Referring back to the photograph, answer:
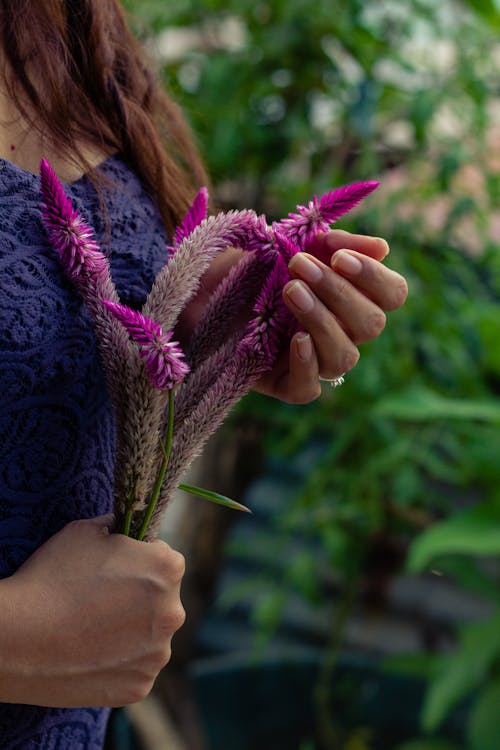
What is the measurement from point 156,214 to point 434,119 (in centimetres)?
79

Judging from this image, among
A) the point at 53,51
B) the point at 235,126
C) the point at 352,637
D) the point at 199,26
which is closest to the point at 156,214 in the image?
the point at 53,51

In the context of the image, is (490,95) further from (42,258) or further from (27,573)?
(27,573)

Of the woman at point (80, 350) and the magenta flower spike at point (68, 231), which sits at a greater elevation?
the magenta flower spike at point (68, 231)

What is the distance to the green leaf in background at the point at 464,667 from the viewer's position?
1.50m

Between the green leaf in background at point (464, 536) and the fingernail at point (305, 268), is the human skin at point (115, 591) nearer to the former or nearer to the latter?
the fingernail at point (305, 268)

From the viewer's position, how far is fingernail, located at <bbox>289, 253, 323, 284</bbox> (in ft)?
1.58

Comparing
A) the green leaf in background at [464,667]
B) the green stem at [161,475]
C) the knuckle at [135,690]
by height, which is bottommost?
the green leaf in background at [464,667]

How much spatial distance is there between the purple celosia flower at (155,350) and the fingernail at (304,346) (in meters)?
0.09

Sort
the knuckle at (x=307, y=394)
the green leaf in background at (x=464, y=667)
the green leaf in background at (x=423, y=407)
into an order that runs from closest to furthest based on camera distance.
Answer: the knuckle at (x=307, y=394), the green leaf in background at (x=423, y=407), the green leaf in background at (x=464, y=667)

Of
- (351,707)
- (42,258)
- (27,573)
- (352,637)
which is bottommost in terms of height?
(352,637)

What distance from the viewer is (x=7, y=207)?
1.79ft

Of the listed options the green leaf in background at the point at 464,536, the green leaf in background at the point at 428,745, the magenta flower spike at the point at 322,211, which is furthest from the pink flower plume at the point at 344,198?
the green leaf in background at the point at 428,745

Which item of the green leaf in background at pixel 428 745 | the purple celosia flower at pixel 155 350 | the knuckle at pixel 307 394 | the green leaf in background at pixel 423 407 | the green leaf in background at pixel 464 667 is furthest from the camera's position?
the green leaf in background at pixel 428 745

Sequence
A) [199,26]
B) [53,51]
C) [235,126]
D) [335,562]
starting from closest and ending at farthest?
[53,51] → [235,126] → [199,26] → [335,562]
